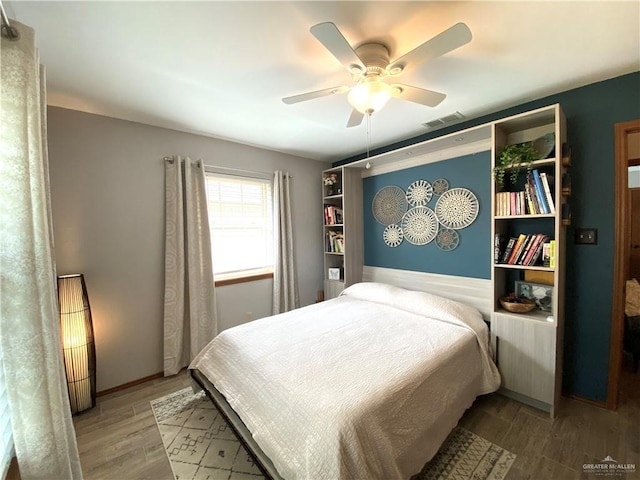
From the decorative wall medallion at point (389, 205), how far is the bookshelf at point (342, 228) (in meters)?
0.28

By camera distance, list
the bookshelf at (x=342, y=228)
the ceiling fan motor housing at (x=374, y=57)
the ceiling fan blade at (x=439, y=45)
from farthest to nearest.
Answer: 1. the bookshelf at (x=342, y=228)
2. the ceiling fan motor housing at (x=374, y=57)
3. the ceiling fan blade at (x=439, y=45)

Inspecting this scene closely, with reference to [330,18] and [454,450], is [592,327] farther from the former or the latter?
[330,18]

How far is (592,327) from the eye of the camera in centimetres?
199

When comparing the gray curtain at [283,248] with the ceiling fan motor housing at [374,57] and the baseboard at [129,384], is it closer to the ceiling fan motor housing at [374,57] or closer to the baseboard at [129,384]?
the baseboard at [129,384]

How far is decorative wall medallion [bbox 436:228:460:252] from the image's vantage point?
2663 mm

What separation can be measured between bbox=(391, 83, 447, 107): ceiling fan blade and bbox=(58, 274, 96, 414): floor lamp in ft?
8.96

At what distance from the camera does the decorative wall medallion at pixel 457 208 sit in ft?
8.35

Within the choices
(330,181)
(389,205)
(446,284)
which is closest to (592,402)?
(446,284)

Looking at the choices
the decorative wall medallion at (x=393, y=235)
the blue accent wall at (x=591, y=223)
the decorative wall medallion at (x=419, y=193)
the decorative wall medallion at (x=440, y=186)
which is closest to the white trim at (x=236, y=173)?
the decorative wall medallion at (x=393, y=235)

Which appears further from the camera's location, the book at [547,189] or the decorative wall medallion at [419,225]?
the decorative wall medallion at [419,225]

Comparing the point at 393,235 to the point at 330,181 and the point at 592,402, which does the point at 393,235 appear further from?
the point at 592,402

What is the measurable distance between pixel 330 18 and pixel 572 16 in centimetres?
120

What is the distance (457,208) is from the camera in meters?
2.63

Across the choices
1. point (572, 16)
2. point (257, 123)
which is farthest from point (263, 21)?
point (572, 16)
